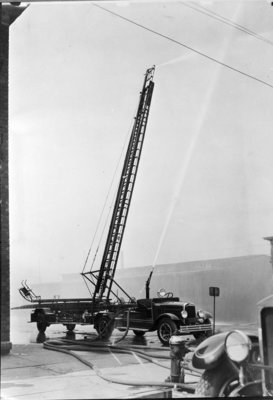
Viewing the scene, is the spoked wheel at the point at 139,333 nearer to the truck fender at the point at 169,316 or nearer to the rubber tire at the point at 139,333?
the rubber tire at the point at 139,333

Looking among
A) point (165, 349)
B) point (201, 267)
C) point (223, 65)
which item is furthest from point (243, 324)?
point (223, 65)

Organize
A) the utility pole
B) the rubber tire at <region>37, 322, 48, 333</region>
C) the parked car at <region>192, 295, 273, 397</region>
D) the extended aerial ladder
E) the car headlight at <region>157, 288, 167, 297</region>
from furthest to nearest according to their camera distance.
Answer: the rubber tire at <region>37, 322, 48, 333</region> → the car headlight at <region>157, 288, 167, 297</region> → the extended aerial ladder → the utility pole → the parked car at <region>192, 295, 273, 397</region>

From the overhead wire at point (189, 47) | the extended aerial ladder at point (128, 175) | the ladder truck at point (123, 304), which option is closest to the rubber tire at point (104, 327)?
the ladder truck at point (123, 304)

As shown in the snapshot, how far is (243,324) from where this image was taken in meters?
4.47

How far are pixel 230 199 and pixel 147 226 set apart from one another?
103 cm

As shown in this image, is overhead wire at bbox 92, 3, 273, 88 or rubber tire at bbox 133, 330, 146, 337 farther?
rubber tire at bbox 133, 330, 146, 337

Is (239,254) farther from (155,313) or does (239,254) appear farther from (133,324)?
(133,324)

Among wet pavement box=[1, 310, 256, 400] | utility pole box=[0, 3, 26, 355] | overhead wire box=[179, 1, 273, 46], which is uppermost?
overhead wire box=[179, 1, 273, 46]

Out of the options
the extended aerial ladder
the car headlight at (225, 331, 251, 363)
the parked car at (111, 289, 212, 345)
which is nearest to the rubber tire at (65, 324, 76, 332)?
the parked car at (111, 289, 212, 345)

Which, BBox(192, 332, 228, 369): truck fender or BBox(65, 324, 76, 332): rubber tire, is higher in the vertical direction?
BBox(192, 332, 228, 369): truck fender

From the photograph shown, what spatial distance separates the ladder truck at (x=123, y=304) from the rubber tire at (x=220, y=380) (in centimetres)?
201

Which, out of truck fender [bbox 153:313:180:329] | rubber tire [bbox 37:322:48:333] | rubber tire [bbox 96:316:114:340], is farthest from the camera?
rubber tire [bbox 37:322:48:333]

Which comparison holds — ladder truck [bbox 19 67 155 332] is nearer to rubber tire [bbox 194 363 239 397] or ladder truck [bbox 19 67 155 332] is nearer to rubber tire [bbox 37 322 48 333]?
rubber tire [bbox 37 322 48 333]

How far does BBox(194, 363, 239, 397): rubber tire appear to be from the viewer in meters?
2.79
